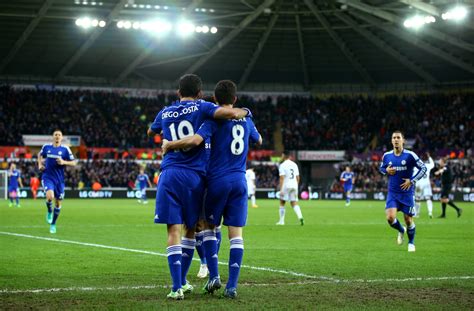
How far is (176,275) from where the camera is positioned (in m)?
9.55

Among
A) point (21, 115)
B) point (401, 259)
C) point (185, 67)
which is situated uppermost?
point (185, 67)

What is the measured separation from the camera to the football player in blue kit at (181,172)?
9.56 meters

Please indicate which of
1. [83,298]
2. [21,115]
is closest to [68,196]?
[21,115]

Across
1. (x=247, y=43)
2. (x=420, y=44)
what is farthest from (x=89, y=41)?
(x=420, y=44)

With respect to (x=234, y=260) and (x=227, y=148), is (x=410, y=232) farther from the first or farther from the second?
(x=227, y=148)

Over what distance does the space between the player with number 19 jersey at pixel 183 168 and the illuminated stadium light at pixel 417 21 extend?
145 feet

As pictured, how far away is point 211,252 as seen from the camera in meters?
10.1

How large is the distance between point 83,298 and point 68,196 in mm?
49501

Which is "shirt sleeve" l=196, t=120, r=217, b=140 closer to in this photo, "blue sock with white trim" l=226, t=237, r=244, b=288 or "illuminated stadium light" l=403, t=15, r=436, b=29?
"blue sock with white trim" l=226, t=237, r=244, b=288

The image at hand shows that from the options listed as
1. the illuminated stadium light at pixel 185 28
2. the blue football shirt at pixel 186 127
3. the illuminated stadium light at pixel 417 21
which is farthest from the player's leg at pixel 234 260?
the illuminated stadium light at pixel 185 28

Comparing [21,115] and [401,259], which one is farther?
[21,115]

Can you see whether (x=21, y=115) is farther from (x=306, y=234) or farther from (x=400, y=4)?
(x=306, y=234)

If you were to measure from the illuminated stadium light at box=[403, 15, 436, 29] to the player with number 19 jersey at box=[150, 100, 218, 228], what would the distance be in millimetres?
44104

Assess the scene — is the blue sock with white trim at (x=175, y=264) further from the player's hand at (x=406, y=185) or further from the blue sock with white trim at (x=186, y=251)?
the player's hand at (x=406, y=185)
